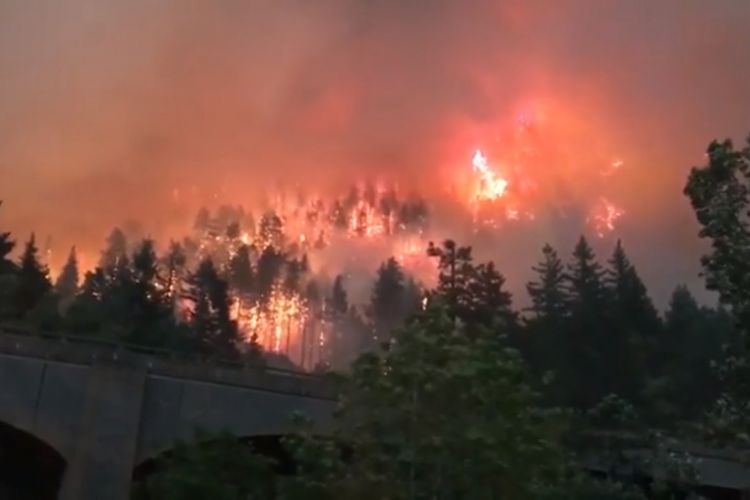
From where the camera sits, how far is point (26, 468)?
150 ft

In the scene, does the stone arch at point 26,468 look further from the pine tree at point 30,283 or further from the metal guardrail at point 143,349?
the pine tree at point 30,283

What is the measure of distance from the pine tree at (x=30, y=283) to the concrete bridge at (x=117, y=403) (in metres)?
49.2

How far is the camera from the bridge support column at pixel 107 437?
38031 millimetres

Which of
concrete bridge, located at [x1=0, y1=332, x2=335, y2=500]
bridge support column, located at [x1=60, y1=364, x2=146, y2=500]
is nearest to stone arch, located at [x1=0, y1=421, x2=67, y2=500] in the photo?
concrete bridge, located at [x1=0, y1=332, x2=335, y2=500]

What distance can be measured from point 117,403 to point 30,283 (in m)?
58.1

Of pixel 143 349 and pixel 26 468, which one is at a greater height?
pixel 143 349

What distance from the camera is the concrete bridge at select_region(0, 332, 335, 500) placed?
3872cm

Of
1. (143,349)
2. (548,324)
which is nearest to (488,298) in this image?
(548,324)

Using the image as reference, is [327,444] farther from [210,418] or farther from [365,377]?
[210,418]

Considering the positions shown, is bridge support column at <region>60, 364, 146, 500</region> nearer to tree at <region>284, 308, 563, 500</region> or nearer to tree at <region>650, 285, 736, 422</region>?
tree at <region>284, 308, 563, 500</region>

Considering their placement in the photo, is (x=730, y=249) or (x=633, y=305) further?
(x=633, y=305)

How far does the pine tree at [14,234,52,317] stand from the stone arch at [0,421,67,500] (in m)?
42.8

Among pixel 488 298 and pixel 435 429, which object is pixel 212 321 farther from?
pixel 435 429

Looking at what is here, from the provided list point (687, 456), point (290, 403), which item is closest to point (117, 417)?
point (290, 403)
